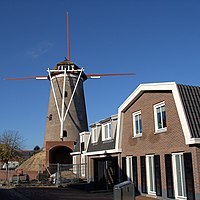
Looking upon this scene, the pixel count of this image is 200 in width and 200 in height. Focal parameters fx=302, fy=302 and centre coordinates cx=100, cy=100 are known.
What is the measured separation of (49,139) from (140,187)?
2830cm

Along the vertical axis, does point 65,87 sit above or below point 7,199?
above

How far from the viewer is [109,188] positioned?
23875mm

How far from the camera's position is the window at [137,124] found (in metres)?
18.9

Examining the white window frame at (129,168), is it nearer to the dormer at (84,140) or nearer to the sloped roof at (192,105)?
the sloped roof at (192,105)

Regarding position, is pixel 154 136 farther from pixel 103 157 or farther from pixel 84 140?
pixel 84 140

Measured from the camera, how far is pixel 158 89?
16375mm

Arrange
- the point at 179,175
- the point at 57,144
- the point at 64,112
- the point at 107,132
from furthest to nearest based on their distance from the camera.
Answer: the point at 64,112 < the point at 57,144 < the point at 107,132 < the point at 179,175

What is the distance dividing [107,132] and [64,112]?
21.9m

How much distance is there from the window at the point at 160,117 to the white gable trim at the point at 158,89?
3.42 feet

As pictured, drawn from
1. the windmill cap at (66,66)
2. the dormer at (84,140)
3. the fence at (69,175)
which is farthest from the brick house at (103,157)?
the windmill cap at (66,66)

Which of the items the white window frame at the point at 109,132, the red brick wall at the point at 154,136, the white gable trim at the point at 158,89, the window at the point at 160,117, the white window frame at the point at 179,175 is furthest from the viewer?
the white window frame at the point at 109,132

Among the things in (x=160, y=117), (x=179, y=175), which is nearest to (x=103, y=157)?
(x=160, y=117)

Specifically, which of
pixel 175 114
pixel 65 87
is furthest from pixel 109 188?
pixel 65 87

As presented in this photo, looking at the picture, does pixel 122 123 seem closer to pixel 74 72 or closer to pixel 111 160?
pixel 111 160
